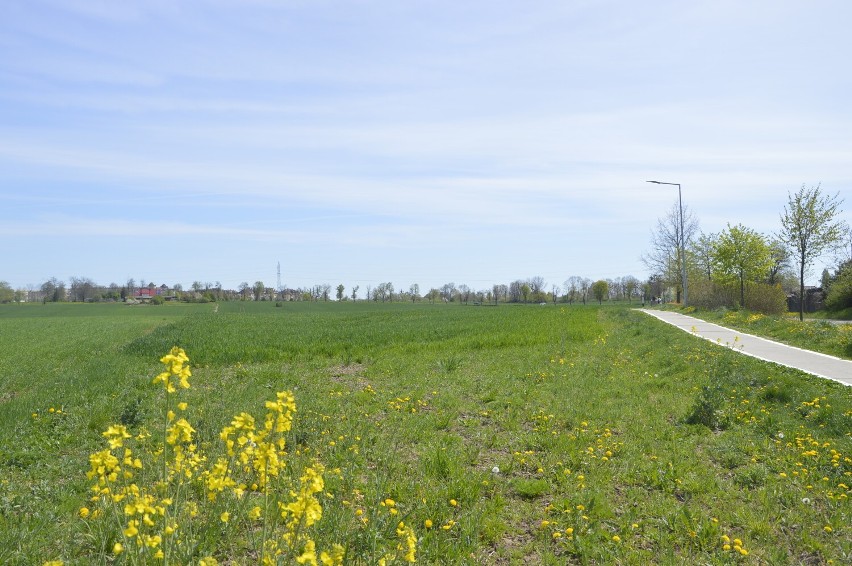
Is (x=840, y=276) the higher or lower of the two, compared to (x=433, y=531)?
higher

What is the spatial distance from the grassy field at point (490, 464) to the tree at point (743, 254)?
2515 centimetres

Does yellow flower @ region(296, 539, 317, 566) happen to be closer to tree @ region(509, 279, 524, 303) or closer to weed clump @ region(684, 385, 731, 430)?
weed clump @ region(684, 385, 731, 430)

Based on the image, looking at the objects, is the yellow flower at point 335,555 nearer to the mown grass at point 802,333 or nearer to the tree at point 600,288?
the mown grass at point 802,333

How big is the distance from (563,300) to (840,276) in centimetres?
8814

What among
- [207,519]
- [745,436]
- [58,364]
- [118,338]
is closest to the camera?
[207,519]

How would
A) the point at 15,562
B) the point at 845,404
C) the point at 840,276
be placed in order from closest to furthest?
the point at 15,562, the point at 845,404, the point at 840,276

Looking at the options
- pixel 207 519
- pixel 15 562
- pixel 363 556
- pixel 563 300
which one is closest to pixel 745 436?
pixel 363 556

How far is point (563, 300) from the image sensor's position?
12850 centimetres

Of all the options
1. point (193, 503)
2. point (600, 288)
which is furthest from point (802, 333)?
point (600, 288)

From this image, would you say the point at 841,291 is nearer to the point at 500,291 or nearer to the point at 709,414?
the point at 709,414

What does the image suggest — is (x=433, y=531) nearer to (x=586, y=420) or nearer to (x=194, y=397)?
(x=586, y=420)

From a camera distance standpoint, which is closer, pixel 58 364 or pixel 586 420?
pixel 586 420

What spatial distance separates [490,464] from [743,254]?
3384 cm

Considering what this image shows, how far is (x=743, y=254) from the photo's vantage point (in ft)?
115
